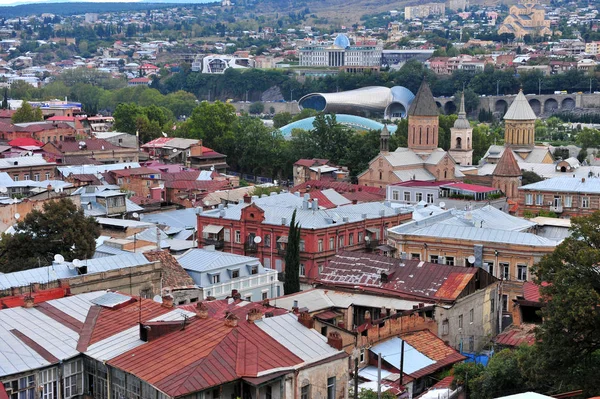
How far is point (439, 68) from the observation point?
622 ft

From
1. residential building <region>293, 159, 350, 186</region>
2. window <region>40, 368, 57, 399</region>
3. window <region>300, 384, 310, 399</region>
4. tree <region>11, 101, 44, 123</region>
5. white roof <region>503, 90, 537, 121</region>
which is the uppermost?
window <region>40, 368, 57, 399</region>

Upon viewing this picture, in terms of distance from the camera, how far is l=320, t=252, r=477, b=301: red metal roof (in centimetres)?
3038

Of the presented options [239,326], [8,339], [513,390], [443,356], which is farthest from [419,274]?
[8,339]

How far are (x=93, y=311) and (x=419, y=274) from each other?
11378mm

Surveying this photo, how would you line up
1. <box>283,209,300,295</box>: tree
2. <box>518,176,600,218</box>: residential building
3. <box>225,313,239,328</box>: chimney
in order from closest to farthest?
1. <box>225,313,239,328</box>: chimney
2. <box>283,209,300,295</box>: tree
3. <box>518,176,600,218</box>: residential building

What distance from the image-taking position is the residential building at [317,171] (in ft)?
230

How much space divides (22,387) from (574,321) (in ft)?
35.6

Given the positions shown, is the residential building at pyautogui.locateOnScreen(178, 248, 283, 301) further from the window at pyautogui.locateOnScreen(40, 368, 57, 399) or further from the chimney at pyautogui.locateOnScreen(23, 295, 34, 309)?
the window at pyautogui.locateOnScreen(40, 368, 57, 399)

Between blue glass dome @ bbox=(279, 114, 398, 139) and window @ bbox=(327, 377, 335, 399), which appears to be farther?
blue glass dome @ bbox=(279, 114, 398, 139)

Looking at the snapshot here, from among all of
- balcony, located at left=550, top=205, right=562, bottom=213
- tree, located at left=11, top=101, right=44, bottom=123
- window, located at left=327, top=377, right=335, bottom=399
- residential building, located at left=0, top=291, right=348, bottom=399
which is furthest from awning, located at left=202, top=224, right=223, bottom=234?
tree, located at left=11, top=101, right=44, bottom=123

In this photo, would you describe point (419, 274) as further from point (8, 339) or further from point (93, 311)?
point (8, 339)

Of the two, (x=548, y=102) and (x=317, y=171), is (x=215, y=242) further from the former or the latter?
(x=548, y=102)

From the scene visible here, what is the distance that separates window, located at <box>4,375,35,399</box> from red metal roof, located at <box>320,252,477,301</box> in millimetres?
12969

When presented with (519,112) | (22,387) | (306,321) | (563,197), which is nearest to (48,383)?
(22,387)
